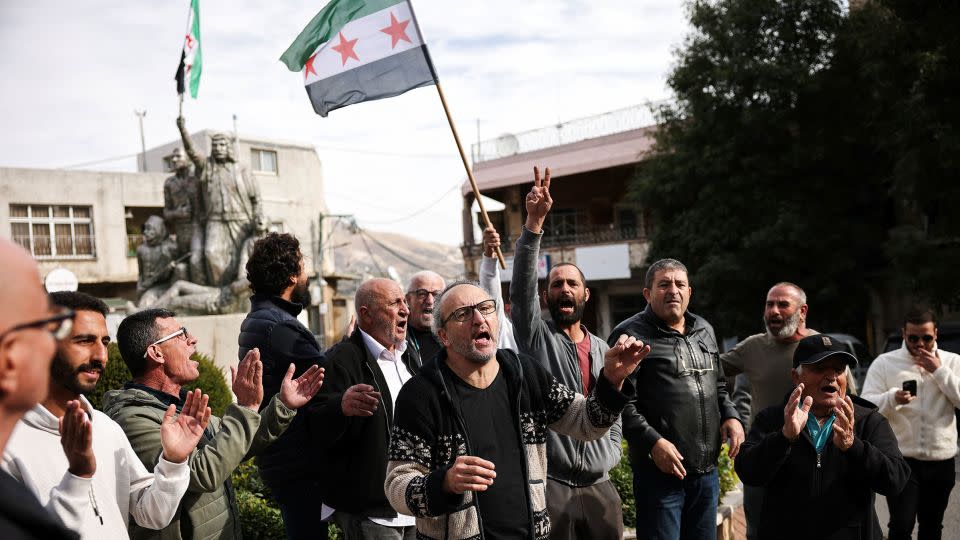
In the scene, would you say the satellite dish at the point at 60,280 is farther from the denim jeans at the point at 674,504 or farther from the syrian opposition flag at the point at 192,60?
the denim jeans at the point at 674,504

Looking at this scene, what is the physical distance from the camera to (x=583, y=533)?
4352 mm

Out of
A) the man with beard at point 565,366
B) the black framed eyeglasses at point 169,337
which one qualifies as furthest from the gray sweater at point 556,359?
the black framed eyeglasses at point 169,337

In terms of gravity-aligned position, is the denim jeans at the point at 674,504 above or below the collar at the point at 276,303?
below

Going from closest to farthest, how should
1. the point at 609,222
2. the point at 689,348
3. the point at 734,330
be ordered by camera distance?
the point at 689,348
the point at 734,330
the point at 609,222

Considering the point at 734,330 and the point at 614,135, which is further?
the point at 614,135

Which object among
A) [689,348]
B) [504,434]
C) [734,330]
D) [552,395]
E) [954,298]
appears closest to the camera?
[504,434]

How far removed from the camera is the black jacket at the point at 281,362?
432cm

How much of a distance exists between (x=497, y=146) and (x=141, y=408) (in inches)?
1190

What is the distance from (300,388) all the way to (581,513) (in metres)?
1.61

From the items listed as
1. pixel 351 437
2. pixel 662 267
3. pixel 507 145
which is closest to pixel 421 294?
pixel 351 437

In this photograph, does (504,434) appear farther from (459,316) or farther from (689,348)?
(689,348)

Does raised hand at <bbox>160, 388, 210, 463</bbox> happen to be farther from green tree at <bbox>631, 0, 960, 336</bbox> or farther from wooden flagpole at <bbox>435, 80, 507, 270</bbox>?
green tree at <bbox>631, 0, 960, 336</bbox>

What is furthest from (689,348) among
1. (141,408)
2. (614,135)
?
(614,135)

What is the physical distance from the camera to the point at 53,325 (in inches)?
54.5
